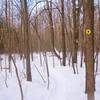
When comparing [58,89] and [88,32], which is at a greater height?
[88,32]

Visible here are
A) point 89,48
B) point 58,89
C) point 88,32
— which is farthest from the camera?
point 58,89

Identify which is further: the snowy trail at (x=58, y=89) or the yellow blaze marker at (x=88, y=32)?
the snowy trail at (x=58, y=89)

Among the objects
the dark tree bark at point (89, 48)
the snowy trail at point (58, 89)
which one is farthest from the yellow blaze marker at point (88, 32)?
the snowy trail at point (58, 89)

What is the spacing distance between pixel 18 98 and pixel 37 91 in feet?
4.43

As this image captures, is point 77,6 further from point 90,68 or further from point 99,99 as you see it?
point 90,68

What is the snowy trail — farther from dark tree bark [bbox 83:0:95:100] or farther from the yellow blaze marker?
the yellow blaze marker

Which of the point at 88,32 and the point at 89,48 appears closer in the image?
the point at 88,32

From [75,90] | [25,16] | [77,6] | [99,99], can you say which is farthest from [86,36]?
[77,6]

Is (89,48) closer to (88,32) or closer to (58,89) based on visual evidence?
(88,32)

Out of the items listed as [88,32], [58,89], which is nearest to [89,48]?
[88,32]

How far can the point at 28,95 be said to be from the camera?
38.4 ft

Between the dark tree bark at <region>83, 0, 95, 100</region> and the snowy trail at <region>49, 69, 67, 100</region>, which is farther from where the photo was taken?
the snowy trail at <region>49, 69, 67, 100</region>

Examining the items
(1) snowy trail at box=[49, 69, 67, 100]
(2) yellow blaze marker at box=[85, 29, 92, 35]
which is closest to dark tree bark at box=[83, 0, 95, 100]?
(2) yellow blaze marker at box=[85, 29, 92, 35]

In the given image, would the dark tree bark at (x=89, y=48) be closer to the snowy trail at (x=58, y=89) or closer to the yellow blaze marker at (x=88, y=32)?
the yellow blaze marker at (x=88, y=32)
